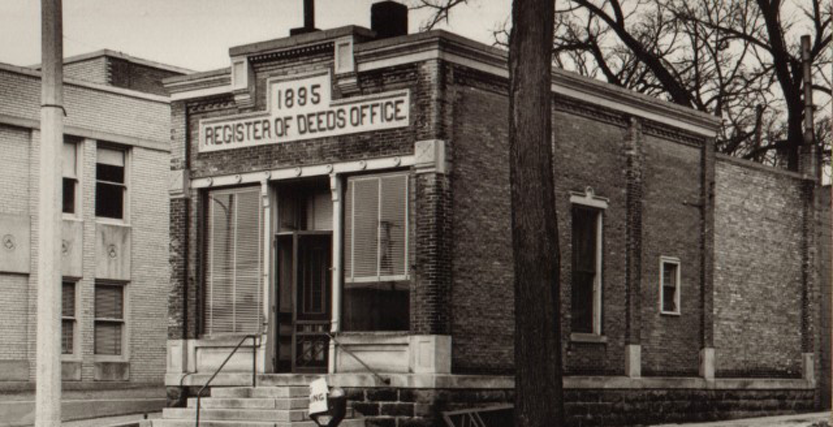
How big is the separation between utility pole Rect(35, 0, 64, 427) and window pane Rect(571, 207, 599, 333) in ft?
39.3

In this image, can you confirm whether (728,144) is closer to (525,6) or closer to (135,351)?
(135,351)

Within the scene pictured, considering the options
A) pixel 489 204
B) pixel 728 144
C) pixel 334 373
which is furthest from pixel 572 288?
pixel 728 144

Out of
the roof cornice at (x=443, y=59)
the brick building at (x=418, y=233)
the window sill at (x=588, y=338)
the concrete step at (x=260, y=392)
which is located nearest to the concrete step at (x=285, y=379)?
the brick building at (x=418, y=233)

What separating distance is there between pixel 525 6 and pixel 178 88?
9.31 meters

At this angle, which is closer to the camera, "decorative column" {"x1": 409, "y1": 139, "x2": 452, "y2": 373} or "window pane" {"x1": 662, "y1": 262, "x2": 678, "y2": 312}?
"decorative column" {"x1": 409, "y1": 139, "x2": 452, "y2": 373}

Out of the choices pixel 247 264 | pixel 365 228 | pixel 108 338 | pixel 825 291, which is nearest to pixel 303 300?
pixel 247 264

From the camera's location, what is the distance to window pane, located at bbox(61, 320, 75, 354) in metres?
31.1

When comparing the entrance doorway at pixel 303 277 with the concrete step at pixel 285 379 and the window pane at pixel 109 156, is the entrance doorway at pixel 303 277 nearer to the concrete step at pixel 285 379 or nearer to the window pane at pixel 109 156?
the concrete step at pixel 285 379

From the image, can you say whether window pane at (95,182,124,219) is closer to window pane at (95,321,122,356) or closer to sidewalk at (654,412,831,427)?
window pane at (95,321,122,356)

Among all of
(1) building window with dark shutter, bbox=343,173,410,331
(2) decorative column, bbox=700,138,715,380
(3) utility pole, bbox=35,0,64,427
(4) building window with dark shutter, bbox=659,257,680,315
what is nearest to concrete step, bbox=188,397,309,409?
(1) building window with dark shutter, bbox=343,173,410,331

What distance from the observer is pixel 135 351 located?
107ft

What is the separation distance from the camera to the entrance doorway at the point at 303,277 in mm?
23250

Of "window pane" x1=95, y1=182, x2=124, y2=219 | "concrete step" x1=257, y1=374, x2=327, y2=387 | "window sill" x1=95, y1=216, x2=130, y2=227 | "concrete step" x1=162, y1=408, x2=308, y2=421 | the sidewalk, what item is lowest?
the sidewalk

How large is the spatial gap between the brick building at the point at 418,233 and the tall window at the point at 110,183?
25.9 feet
